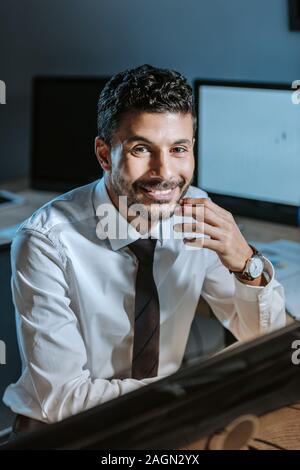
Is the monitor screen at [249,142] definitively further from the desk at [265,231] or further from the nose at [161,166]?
the nose at [161,166]

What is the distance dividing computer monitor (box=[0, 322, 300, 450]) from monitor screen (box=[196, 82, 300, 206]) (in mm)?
1247

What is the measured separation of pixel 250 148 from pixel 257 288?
0.76 metres

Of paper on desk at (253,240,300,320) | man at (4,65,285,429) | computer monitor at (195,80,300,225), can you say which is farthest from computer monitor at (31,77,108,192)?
man at (4,65,285,429)

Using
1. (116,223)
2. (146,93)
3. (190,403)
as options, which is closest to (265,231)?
(116,223)

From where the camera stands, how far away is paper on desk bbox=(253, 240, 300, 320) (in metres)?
1.62

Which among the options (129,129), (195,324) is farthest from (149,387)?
(195,324)

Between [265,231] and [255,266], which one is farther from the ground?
[255,266]

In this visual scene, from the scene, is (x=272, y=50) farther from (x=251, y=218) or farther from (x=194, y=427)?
(x=194, y=427)

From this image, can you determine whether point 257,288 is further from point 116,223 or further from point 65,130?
point 65,130

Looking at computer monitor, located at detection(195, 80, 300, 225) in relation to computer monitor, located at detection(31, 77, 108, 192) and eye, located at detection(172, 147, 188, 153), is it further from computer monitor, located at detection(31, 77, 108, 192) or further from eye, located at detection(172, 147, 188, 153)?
eye, located at detection(172, 147, 188, 153)

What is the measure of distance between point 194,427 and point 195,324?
1399mm

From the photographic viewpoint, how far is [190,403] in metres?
0.70

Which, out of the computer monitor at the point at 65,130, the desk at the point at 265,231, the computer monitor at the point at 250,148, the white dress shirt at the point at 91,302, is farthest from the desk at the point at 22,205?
the white dress shirt at the point at 91,302

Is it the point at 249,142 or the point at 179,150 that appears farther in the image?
the point at 249,142
